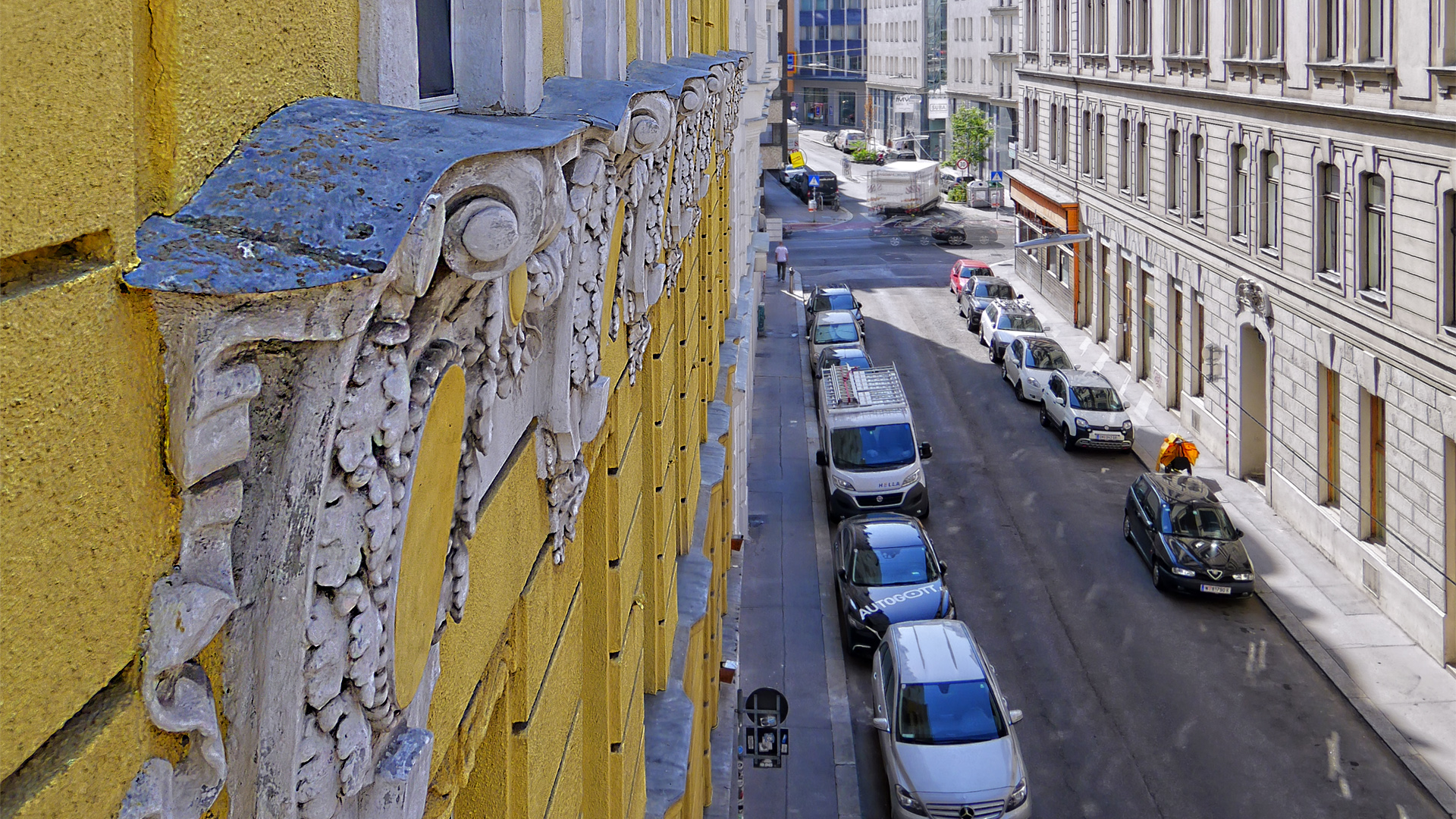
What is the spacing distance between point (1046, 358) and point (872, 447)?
10.9m

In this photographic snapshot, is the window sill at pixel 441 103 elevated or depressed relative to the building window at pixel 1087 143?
depressed

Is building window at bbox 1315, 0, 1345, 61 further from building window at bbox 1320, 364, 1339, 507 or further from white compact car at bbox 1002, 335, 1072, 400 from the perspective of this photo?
white compact car at bbox 1002, 335, 1072, 400

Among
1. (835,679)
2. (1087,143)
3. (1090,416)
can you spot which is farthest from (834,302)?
(835,679)

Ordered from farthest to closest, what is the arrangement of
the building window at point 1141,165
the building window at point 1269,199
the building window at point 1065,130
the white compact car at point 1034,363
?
the building window at point 1065,130 < the building window at point 1141,165 < the white compact car at point 1034,363 < the building window at point 1269,199

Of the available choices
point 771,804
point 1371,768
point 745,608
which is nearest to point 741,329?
point 745,608

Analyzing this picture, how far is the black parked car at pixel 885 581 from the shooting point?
70.1ft

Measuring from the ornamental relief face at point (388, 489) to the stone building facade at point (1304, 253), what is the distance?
20038 mm

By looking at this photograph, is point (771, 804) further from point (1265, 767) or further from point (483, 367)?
point (483, 367)

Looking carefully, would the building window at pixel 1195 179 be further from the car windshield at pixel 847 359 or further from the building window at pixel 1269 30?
the car windshield at pixel 847 359

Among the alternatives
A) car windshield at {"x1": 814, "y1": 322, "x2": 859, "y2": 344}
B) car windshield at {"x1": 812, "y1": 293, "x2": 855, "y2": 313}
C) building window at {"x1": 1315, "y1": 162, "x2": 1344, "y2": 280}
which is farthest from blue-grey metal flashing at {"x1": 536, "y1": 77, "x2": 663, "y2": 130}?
car windshield at {"x1": 812, "y1": 293, "x2": 855, "y2": 313}

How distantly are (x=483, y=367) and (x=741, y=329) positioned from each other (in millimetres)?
22832

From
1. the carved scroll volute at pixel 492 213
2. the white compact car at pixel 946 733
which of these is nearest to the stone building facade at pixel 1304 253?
the white compact car at pixel 946 733

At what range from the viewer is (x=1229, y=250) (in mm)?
30953

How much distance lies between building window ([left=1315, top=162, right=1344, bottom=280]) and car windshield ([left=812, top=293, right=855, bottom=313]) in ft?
73.7
